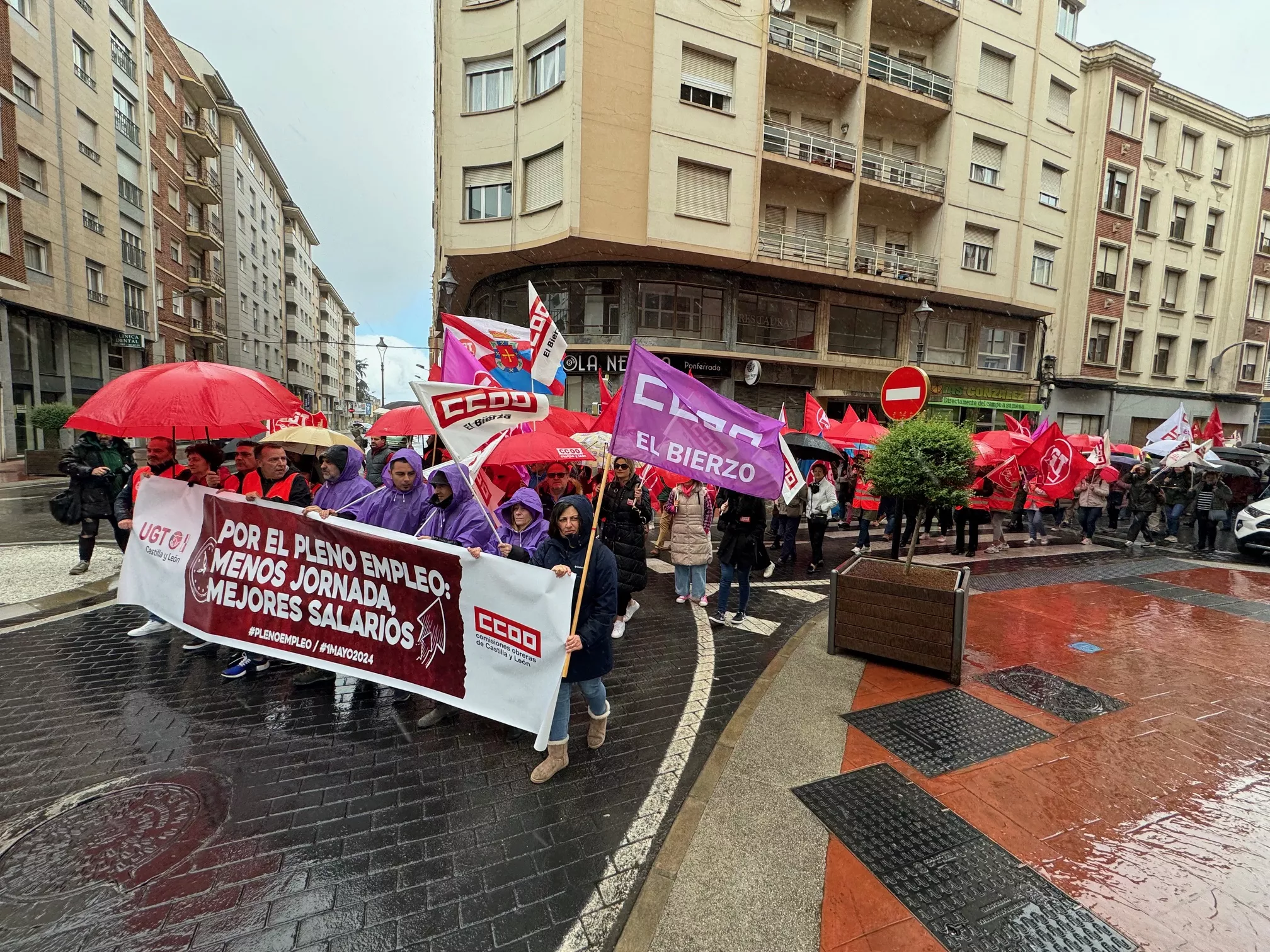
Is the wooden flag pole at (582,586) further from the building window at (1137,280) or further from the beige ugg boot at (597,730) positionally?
the building window at (1137,280)

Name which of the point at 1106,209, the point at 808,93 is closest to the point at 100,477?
the point at 808,93

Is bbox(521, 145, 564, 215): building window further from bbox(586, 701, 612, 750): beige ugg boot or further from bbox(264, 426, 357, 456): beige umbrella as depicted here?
bbox(586, 701, 612, 750): beige ugg boot

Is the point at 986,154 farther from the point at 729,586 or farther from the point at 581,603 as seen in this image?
the point at 581,603

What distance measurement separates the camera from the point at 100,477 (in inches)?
277

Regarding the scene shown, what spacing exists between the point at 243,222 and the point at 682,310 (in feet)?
152

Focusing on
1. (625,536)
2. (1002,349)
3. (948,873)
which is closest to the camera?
(948,873)

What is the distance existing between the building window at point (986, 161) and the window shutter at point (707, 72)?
10.8m

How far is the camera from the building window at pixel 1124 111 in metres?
25.2

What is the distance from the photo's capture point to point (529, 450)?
18.9 ft

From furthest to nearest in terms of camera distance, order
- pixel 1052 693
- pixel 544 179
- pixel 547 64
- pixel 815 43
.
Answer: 1. pixel 815 43
2. pixel 544 179
3. pixel 547 64
4. pixel 1052 693

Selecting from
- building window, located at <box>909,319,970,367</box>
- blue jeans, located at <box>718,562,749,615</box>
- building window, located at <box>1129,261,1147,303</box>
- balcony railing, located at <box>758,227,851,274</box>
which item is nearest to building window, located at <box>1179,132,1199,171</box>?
building window, located at <box>1129,261,1147,303</box>

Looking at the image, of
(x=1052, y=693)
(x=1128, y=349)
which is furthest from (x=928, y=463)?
(x=1128, y=349)

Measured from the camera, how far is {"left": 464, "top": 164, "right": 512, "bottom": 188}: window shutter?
17.6 metres

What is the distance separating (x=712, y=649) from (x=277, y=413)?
15.1 ft
